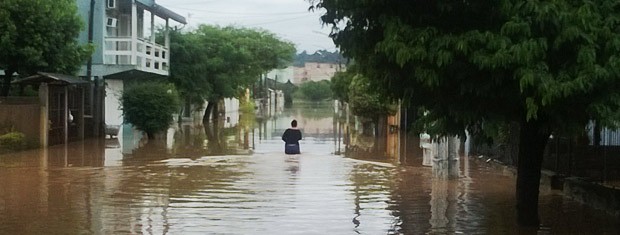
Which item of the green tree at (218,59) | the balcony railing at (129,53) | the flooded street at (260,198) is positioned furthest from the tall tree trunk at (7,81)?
the green tree at (218,59)

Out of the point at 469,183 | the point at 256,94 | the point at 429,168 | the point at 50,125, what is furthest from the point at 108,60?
the point at 256,94

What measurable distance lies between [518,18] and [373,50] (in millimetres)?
1742

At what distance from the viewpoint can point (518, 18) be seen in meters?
8.03

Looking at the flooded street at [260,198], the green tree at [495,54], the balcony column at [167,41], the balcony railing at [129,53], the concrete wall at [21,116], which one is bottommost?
the flooded street at [260,198]

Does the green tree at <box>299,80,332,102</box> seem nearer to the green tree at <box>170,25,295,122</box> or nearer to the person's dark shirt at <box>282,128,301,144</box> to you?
the green tree at <box>170,25,295,122</box>

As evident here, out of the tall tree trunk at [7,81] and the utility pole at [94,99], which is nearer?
the tall tree trunk at [7,81]

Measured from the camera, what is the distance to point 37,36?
27922 mm

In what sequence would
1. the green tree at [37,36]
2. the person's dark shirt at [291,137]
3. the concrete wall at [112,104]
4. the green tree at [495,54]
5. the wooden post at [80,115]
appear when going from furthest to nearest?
1. the concrete wall at [112,104]
2. the wooden post at [80,115]
3. the green tree at [37,36]
4. the person's dark shirt at [291,137]
5. the green tree at [495,54]

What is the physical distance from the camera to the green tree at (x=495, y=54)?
7.91 metres

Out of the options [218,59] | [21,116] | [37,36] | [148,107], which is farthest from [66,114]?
[218,59]

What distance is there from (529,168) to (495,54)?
2.67 m

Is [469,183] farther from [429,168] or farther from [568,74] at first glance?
[568,74]

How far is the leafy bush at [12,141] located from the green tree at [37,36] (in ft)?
10.7

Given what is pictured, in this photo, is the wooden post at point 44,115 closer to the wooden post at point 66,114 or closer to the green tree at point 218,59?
the wooden post at point 66,114
